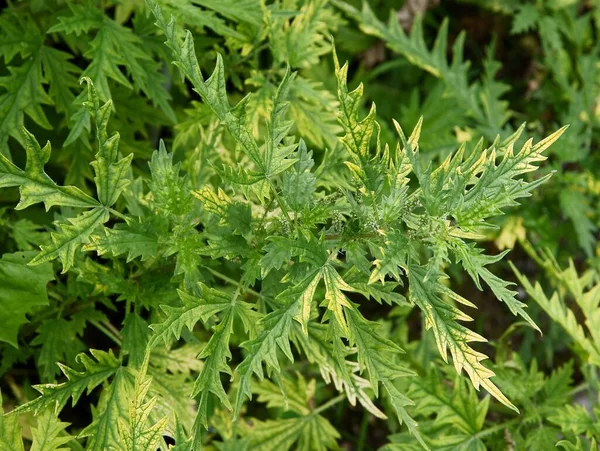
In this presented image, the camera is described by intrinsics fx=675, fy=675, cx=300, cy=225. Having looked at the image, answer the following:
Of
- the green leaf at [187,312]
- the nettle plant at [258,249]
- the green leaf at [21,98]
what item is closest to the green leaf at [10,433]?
the nettle plant at [258,249]

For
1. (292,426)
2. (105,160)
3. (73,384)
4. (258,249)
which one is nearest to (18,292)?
(73,384)

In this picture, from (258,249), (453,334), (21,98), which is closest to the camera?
(453,334)

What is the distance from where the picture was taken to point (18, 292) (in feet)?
4.12

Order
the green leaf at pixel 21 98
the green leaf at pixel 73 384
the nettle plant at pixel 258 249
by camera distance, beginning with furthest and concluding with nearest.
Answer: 1. the green leaf at pixel 21 98
2. the green leaf at pixel 73 384
3. the nettle plant at pixel 258 249

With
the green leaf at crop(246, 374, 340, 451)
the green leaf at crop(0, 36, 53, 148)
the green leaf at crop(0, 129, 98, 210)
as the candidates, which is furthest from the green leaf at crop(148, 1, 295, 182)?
the green leaf at crop(246, 374, 340, 451)

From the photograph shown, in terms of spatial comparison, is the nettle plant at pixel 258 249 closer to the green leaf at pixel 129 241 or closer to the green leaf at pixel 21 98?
the green leaf at pixel 129 241

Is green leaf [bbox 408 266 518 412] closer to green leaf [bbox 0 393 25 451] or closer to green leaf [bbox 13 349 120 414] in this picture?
green leaf [bbox 13 349 120 414]

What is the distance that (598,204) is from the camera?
220 centimetres

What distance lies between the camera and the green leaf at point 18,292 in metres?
1.25

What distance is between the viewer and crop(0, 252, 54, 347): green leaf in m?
1.25

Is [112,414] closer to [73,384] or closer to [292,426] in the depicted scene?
[73,384]

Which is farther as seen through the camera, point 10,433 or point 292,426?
point 292,426

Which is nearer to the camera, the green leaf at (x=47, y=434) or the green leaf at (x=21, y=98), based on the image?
Result: the green leaf at (x=47, y=434)

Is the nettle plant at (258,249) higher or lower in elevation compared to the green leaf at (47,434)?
higher
